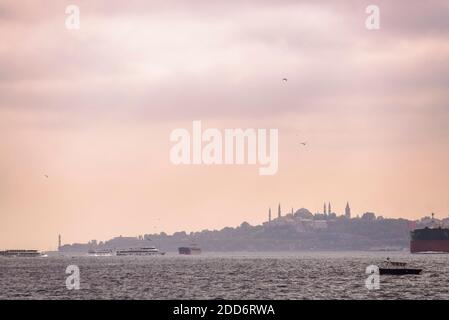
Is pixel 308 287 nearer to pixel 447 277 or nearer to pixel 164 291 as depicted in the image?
pixel 164 291

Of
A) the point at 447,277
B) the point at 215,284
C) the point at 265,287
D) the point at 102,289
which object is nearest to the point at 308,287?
the point at 265,287

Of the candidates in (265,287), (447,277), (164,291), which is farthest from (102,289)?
(447,277)
